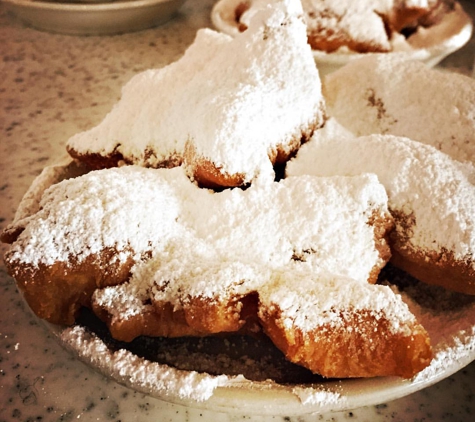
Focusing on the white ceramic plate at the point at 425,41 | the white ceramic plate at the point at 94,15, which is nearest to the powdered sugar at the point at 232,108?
the white ceramic plate at the point at 425,41

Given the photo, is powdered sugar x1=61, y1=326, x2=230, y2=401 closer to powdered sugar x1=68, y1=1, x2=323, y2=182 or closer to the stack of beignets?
the stack of beignets

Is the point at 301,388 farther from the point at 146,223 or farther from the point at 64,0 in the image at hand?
the point at 64,0

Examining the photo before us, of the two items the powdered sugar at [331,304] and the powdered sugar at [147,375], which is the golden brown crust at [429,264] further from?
the powdered sugar at [147,375]

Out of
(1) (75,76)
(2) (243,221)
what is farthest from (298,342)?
(1) (75,76)

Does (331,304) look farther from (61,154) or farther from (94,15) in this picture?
(94,15)

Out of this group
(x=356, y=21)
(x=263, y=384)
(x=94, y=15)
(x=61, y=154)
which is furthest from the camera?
(x=94, y=15)

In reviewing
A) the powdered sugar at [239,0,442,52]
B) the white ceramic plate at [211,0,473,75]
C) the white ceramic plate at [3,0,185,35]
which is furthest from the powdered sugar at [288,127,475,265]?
the white ceramic plate at [3,0,185,35]

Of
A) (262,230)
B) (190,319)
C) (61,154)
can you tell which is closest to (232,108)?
(262,230)
